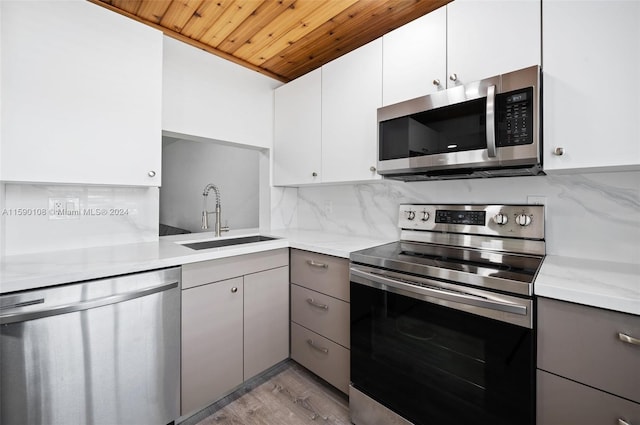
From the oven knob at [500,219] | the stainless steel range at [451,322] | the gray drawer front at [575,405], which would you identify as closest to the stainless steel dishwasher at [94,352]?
the stainless steel range at [451,322]

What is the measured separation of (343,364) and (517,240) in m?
1.16

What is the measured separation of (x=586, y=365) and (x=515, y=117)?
3.05 feet

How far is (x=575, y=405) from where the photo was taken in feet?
2.94

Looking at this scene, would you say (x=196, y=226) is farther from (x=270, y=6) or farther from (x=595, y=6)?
(x=595, y=6)

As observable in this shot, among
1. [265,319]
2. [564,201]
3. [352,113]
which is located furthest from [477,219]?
[265,319]

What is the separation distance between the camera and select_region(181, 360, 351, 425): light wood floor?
1.55 meters

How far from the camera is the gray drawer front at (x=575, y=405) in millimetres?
832

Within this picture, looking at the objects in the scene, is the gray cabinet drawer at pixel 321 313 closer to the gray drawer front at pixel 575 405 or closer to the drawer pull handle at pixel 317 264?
the drawer pull handle at pixel 317 264

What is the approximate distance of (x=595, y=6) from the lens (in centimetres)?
105

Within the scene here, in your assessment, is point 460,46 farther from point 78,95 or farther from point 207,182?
point 207,182

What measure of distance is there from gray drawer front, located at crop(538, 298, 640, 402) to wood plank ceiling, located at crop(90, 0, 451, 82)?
174 centimetres

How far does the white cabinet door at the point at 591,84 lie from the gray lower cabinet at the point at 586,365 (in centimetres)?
58

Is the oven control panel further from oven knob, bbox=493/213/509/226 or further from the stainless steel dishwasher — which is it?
the stainless steel dishwasher

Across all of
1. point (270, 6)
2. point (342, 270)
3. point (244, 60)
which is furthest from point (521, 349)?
point (244, 60)
